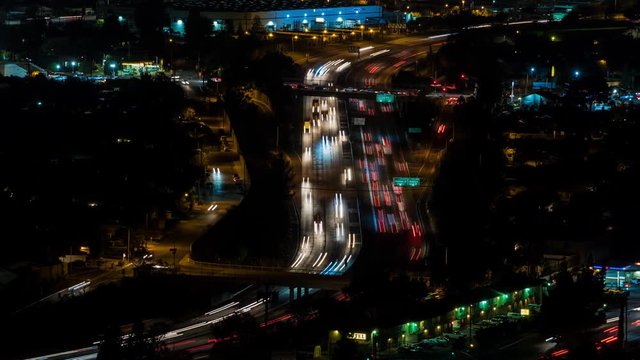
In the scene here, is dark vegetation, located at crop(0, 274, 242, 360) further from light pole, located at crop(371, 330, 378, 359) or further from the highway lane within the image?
light pole, located at crop(371, 330, 378, 359)

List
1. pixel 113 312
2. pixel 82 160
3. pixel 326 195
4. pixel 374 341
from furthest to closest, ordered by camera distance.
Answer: pixel 82 160 → pixel 326 195 → pixel 113 312 → pixel 374 341

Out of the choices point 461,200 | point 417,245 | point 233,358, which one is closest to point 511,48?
point 461,200

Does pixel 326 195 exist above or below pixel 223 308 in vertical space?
above

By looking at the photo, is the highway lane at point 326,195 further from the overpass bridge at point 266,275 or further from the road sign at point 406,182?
the road sign at point 406,182

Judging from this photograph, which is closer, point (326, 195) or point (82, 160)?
point (326, 195)

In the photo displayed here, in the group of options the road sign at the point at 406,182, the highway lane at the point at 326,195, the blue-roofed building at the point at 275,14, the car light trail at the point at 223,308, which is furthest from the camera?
the blue-roofed building at the point at 275,14

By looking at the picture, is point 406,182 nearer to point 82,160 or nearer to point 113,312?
point 82,160

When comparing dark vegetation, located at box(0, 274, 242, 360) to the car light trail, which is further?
the car light trail

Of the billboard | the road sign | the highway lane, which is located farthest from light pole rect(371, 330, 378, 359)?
the billboard

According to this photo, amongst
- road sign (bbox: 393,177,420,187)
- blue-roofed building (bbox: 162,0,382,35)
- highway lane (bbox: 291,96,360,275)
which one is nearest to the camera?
highway lane (bbox: 291,96,360,275)

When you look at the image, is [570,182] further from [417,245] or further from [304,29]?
[304,29]

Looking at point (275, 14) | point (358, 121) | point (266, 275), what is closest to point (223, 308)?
point (266, 275)

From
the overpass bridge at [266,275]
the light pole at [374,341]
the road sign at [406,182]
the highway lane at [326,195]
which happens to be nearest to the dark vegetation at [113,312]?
the overpass bridge at [266,275]
